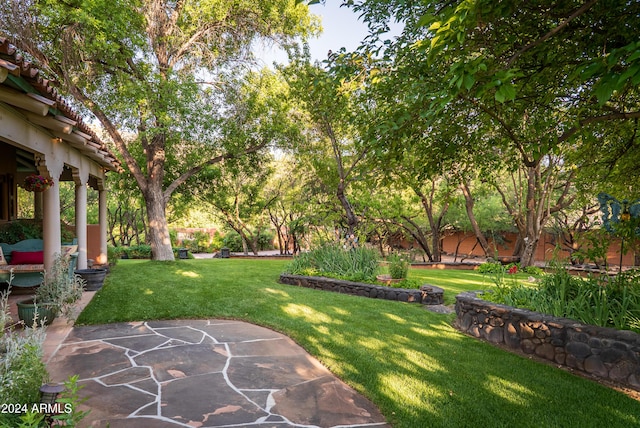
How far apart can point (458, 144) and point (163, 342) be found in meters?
4.57

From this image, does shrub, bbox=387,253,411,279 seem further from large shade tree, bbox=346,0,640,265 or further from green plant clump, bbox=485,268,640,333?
large shade tree, bbox=346,0,640,265

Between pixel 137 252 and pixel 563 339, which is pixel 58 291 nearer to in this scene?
pixel 563 339

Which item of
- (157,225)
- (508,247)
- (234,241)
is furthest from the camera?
(234,241)

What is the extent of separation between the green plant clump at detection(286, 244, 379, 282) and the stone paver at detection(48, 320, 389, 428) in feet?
13.6

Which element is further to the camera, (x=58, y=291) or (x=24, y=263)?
(x=24, y=263)

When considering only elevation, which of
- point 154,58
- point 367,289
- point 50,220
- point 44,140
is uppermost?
point 154,58

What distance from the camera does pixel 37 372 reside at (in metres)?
2.73

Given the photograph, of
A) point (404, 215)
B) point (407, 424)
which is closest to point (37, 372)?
point (407, 424)

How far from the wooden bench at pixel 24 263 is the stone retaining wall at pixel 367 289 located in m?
4.82

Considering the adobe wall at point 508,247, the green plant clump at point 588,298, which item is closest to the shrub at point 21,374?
the green plant clump at point 588,298

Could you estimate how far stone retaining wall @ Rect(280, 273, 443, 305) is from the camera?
766 cm

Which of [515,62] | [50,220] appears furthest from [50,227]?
[515,62]

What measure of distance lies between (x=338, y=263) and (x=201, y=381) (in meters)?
6.33

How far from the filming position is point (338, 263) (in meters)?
9.77
